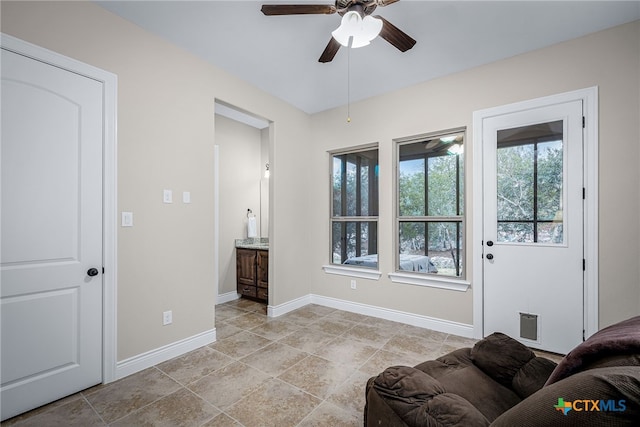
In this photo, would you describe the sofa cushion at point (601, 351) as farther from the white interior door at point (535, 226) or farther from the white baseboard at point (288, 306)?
the white baseboard at point (288, 306)

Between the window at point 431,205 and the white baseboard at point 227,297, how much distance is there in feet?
8.47

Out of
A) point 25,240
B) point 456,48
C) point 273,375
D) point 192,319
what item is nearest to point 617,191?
point 456,48

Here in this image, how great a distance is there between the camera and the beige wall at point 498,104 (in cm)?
231

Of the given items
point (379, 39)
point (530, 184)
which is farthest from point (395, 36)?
point (530, 184)

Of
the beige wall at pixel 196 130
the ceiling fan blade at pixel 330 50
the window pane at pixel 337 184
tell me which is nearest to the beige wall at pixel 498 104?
the beige wall at pixel 196 130

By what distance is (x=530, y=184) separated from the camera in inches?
107

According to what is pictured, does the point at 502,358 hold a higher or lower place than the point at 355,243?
lower

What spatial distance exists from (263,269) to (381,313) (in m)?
1.76

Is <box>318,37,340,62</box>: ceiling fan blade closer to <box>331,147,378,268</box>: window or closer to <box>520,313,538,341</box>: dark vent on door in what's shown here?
<box>331,147,378,268</box>: window

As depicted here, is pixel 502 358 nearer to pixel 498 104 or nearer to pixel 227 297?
pixel 498 104

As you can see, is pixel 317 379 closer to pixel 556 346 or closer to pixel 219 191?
pixel 556 346

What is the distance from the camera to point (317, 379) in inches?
87.9

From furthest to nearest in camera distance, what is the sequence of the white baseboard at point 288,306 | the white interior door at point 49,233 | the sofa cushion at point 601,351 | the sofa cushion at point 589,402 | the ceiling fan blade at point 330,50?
the white baseboard at point 288,306, the ceiling fan blade at point 330,50, the white interior door at point 49,233, the sofa cushion at point 601,351, the sofa cushion at point 589,402

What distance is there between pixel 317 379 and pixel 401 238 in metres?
1.98
